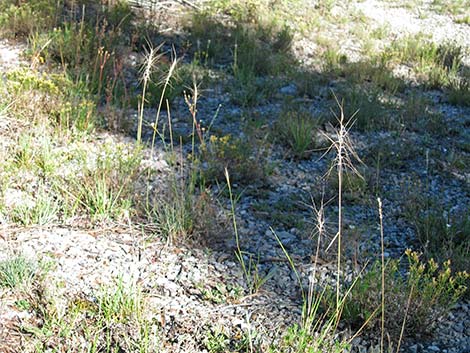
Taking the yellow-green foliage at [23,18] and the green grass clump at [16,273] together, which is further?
the yellow-green foliage at [23,18]

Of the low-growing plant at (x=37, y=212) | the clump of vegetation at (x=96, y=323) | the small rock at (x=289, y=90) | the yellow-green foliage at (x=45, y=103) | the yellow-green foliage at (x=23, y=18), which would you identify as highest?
the yellow-green foliage at (x=23, y=18)

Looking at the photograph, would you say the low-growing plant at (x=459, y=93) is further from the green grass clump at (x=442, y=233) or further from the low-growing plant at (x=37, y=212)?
the low-growing plant at (x=37, y=212)

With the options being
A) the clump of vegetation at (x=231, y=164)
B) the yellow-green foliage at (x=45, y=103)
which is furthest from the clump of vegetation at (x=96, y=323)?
the yellow-green foliage at (x=45, y=103)

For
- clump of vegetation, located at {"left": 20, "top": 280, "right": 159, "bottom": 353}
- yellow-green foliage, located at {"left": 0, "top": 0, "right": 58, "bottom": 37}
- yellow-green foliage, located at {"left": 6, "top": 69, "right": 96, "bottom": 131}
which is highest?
yellow-green foliage, located at {"left": 0, "top": 0, "right": 58, "bottom": 37}

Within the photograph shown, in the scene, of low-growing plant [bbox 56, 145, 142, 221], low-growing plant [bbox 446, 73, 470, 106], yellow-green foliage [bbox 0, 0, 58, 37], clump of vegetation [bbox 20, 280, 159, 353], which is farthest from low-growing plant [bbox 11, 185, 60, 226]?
low-growing plant [bbox 446, 73, 470, 106]

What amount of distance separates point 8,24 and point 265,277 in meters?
5.34

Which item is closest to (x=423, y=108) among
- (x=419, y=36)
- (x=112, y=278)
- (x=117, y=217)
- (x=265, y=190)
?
(x=265, y=190)

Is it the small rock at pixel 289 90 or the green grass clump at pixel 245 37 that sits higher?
the green grass clump at pixel 245 37

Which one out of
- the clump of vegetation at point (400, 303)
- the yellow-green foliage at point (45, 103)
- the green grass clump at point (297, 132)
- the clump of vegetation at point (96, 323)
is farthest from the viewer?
the green grass clump at point (297, 132)

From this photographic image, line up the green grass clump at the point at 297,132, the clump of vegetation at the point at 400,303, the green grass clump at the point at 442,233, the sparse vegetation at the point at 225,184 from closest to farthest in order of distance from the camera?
1. the sparse vegetation at the point at 225,184
2. the clump of vegetation at the point at 400,303
3. the green grass clump at the point at 442,233
4. the green grass clump at the point at 297,132

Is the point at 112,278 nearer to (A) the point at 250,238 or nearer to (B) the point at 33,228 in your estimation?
(B) the point at 33,228

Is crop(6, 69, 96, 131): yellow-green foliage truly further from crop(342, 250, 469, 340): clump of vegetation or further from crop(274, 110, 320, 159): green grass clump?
crop(342, 250, 469, 340): clump of vegetation

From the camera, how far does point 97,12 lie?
8367mm

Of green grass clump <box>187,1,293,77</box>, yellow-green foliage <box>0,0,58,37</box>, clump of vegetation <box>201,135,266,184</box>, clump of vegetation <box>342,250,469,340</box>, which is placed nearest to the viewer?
clump of vegetation <box>342,250,469,340</box>
